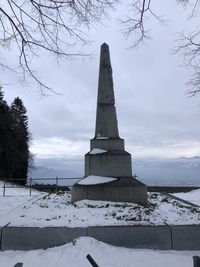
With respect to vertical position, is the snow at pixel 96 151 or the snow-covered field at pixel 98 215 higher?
the snow at pixel 96 151

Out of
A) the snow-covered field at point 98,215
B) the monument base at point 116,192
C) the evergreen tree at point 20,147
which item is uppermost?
the evergreen tree at point 20,147

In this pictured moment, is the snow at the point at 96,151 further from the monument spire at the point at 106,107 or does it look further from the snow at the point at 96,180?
the snow at the point at 96,180

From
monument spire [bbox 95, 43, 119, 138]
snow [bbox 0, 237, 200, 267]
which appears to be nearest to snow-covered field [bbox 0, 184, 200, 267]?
snow [bbox 0, 237, 200, 267]

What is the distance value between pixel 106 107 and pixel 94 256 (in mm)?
5305

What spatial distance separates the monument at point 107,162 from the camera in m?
8.93

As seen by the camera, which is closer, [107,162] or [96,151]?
[107,162]

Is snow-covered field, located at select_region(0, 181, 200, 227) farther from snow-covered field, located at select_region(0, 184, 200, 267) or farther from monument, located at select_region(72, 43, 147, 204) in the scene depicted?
monument, located at select_region(72, 43, 147, 204)

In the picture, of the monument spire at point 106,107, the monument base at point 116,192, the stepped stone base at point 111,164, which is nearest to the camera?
the monument base at point 116,192

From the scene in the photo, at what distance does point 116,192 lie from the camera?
8891 mm

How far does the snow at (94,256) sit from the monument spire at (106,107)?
4398mm

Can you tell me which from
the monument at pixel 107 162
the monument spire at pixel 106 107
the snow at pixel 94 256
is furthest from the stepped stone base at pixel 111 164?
the snow at pixel 94 256

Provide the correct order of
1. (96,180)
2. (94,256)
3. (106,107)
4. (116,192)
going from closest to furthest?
(94,256)
(116,192)
(96,180)
(106,107)

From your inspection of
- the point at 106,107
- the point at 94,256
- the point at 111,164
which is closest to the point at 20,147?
the point at 106,107

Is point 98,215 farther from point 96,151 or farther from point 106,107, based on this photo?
point 106,107
